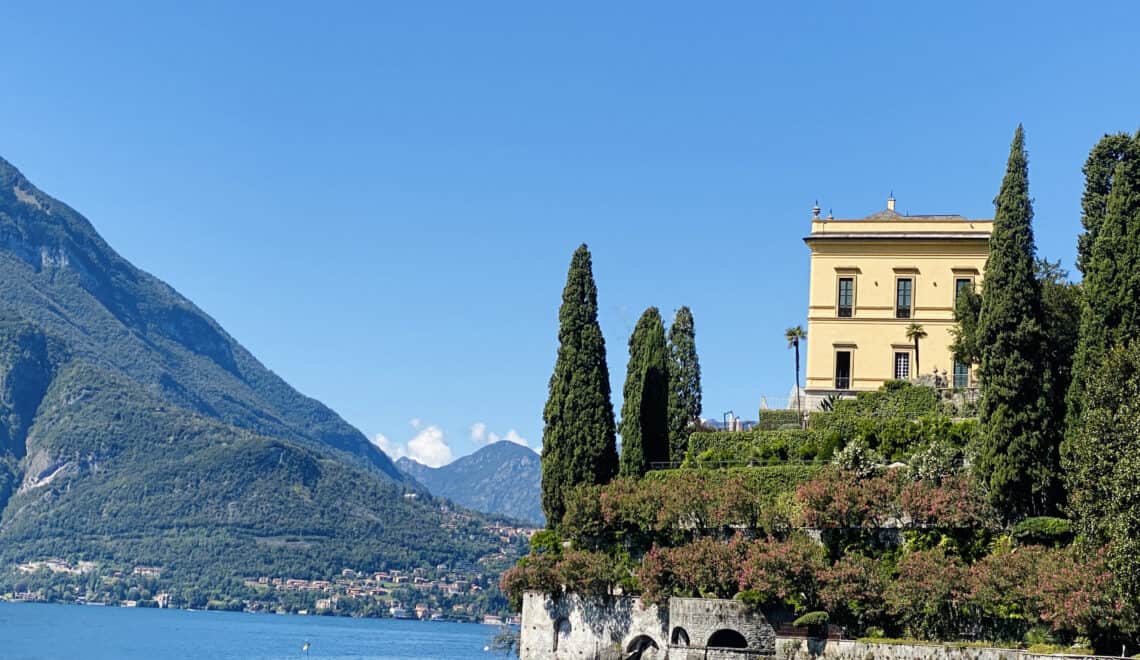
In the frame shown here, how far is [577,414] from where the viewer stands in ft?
180

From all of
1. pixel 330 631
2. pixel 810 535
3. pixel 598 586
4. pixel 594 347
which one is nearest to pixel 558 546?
pixel 598 586

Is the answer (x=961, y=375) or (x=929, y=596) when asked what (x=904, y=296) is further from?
(x=929, y=596)

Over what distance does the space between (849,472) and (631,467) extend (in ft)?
33.4

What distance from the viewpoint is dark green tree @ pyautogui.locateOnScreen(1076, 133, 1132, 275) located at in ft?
165

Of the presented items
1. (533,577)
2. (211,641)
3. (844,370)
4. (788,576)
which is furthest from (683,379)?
(211,641)

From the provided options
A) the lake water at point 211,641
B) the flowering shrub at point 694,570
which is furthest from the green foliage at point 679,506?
the lake water at point 211,641

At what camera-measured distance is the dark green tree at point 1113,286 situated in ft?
129

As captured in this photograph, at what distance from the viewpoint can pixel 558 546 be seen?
54.2 m

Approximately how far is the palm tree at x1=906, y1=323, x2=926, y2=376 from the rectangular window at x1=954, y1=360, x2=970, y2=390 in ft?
6.42

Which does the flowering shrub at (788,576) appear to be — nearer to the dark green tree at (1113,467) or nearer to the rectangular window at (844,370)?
the dark green tree at (1113,467)

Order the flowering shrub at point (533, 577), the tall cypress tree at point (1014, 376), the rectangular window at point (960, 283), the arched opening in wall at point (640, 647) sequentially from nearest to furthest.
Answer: the tall cypress tree at point (1014, 376), the arched opening in wall at point (640, 647), the flowering shrub at point (533, 577), the rectangular window at point (960, 283)

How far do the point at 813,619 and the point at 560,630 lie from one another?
11.1 meters

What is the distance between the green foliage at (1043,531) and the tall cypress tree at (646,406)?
1603 cm

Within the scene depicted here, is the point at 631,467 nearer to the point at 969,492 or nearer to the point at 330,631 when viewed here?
the point at 969,492
